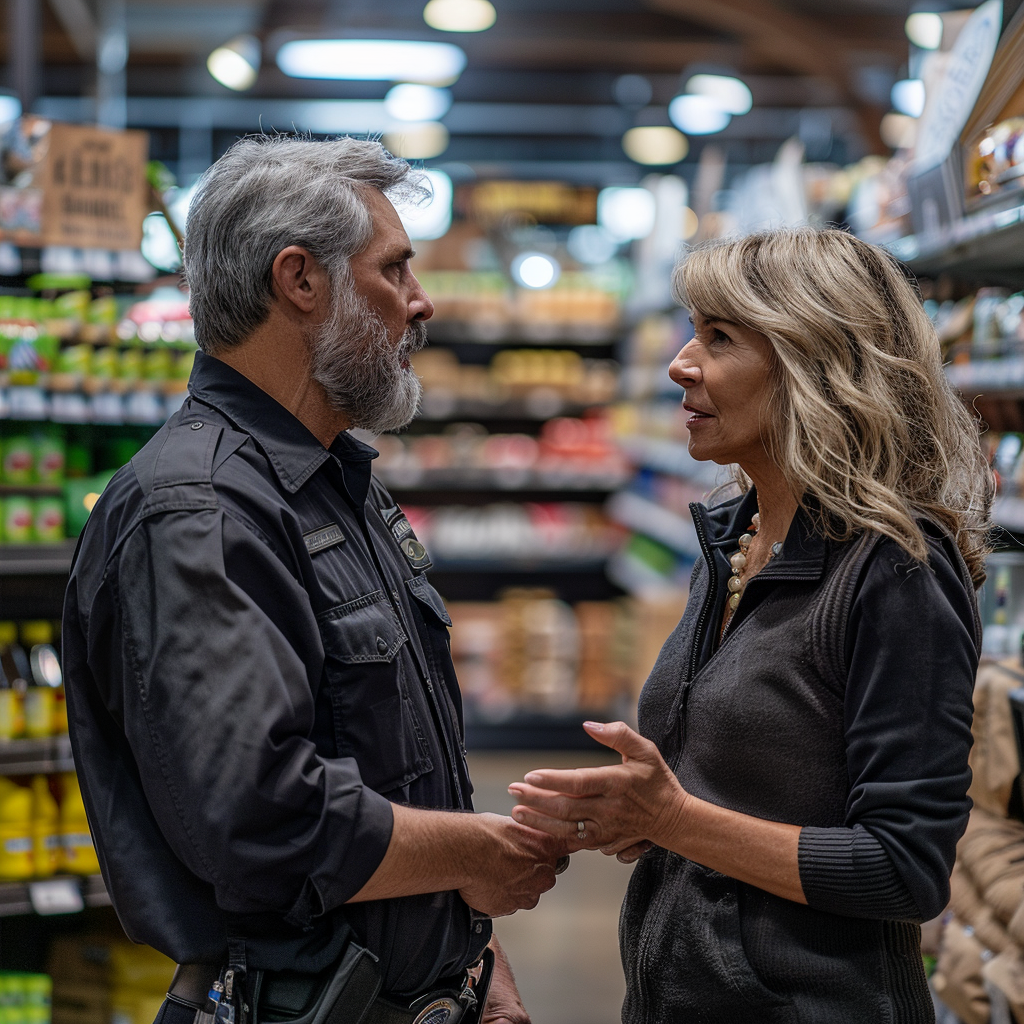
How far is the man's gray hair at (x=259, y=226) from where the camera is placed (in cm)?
157

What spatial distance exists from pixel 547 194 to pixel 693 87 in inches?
57.7

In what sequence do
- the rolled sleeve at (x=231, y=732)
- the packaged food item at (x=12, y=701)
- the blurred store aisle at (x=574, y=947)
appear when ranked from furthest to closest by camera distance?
1. the blurred store aisle at (x=574, y=947)
2. the packaged food item at (x=12, y=701)
3. the rolled sleeve at (x=231, y=732)

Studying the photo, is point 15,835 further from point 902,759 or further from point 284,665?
point 902,759

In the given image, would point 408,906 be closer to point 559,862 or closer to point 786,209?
point 559,862

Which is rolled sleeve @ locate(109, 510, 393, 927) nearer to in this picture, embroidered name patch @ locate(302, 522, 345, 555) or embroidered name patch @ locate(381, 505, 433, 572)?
embroidered name patch @ locate(302, 522, 345, 555)

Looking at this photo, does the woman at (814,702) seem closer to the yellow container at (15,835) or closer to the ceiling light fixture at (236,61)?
the yellow container at (15,835)

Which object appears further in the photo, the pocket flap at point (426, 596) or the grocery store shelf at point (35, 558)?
the grocery store shelf at point (35, 558)

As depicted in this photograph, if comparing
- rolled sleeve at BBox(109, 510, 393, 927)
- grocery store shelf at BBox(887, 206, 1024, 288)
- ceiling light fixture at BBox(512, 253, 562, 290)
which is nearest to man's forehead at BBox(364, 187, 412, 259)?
rolled sleeve at BBox(109, 510, 393, 927)

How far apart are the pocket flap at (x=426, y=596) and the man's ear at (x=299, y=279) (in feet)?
1.51

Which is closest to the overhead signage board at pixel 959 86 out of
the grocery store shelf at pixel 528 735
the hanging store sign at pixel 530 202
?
the grocery store shelf at pixel 528 735

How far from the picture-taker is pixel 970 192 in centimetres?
263

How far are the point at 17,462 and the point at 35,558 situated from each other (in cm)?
29

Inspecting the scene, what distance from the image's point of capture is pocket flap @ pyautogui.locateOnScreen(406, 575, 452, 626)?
1.75m

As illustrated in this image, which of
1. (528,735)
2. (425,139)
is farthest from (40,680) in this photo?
(425,139)
